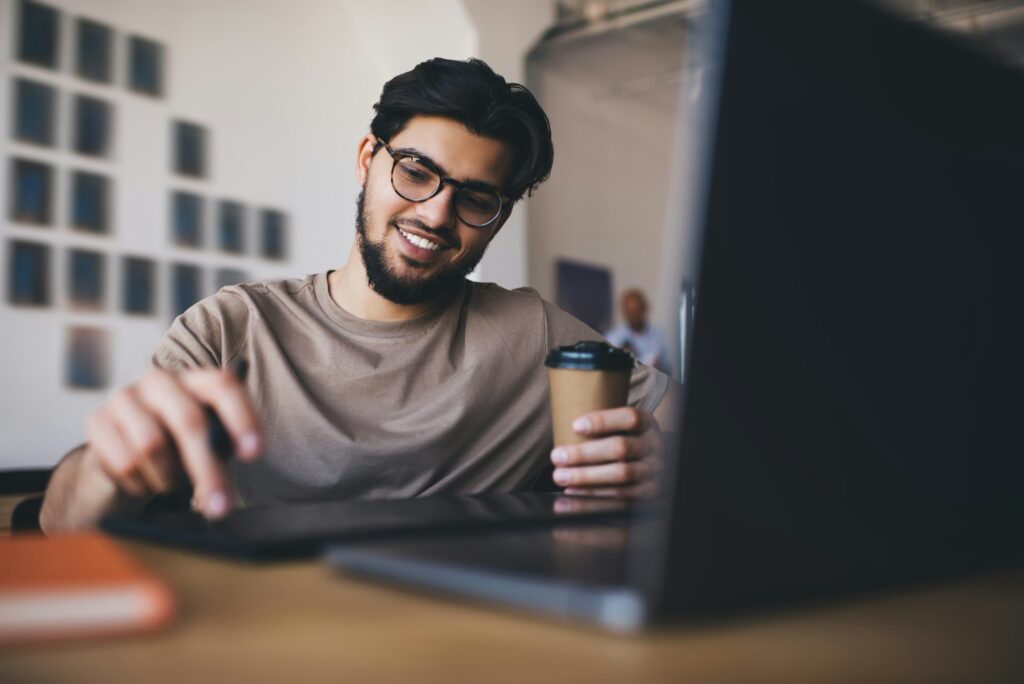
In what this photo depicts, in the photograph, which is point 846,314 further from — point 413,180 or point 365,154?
point 365,154

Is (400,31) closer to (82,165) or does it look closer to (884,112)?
(82,165)

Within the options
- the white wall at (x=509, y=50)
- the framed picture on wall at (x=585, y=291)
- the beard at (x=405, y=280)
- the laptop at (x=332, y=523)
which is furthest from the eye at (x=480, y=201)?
the framed picture on wall at (x=585, y=291)

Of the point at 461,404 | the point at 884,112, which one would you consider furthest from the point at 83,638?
the point at 461,404

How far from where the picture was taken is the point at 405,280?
1.48 metres

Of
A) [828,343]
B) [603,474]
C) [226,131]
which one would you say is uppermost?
[226,131]

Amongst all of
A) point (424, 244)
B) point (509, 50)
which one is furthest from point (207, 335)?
point (509, 50)

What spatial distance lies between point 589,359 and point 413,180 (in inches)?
29.4

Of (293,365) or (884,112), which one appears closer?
(884,112)

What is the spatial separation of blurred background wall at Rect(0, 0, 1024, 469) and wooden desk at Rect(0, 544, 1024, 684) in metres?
2.47

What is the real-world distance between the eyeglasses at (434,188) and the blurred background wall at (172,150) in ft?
4.29

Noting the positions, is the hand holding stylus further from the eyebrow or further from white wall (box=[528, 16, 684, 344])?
white wall (box=[528, 16, 684, 344])

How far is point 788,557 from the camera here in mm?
356

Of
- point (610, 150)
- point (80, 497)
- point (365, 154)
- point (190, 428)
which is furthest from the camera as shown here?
point (610, 150)

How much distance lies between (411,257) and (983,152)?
1.16m
